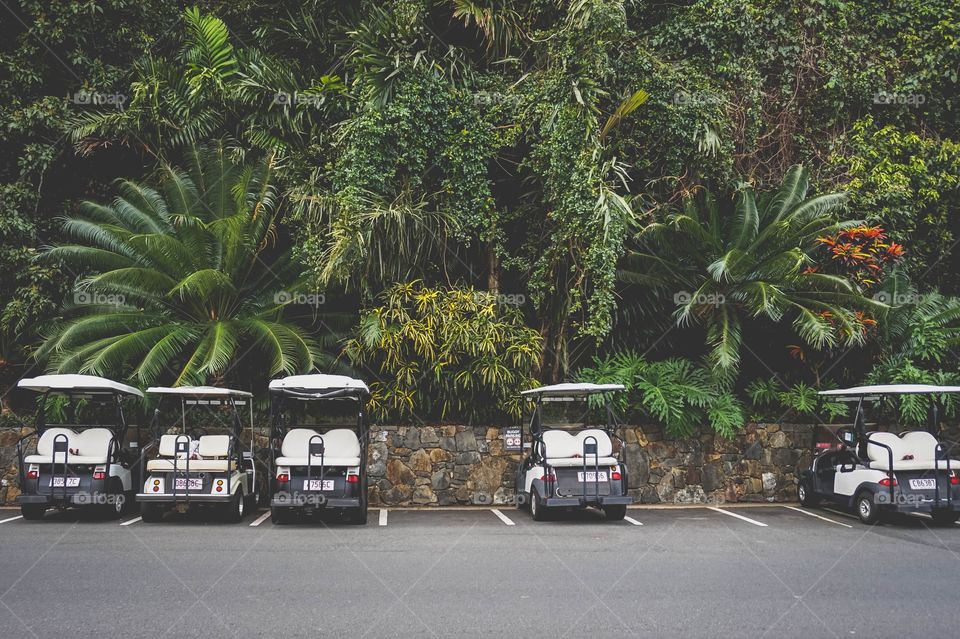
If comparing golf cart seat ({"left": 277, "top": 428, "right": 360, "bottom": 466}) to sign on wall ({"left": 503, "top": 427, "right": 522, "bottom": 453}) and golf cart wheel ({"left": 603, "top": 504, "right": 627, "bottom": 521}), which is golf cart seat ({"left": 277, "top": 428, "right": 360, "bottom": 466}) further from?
golf cart wheel ({"left": 603, "top": 504, "right": 627, "bottom": 521})

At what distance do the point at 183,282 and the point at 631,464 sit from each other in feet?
27.3

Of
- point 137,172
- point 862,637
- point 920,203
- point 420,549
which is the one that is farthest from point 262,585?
point 920,203

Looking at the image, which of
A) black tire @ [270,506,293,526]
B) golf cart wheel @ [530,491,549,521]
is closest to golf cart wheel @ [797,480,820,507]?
golf cart wheel @ [530,491,549,521]

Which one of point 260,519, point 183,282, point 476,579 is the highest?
point 183,282

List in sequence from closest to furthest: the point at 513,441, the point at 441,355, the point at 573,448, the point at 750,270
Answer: the point at 573,448
the point at 513,441
the point at 441,355
the point at 750,270

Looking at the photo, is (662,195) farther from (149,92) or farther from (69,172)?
(69,172)

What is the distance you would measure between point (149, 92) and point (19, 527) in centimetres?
936

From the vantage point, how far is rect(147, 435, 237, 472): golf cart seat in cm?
1117

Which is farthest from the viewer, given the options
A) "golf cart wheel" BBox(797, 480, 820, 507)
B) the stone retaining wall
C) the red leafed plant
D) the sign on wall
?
the red leafed plant

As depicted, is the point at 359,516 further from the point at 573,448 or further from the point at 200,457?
the point at 573,448

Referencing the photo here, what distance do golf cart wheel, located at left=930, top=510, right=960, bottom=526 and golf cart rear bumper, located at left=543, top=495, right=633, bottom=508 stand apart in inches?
175

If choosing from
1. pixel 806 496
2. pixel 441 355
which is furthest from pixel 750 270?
pixel 441 355

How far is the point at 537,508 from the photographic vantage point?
38.2ft

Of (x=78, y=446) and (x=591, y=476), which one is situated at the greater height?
(x=78, y=446)
